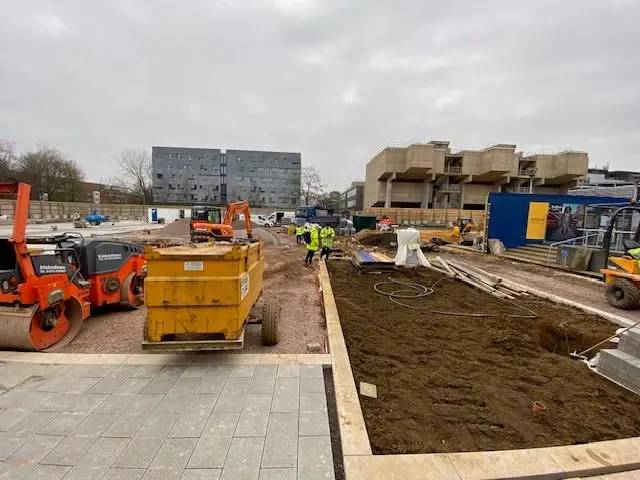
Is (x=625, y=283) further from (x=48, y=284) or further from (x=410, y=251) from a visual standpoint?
(x=48, y=284)

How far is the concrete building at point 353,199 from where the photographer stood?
80.4 meters

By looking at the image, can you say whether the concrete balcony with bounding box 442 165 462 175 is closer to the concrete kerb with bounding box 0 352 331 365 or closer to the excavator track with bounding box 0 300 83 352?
the concrete kerb with bounding box 0 352 331 365

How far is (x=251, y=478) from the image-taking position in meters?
2.31

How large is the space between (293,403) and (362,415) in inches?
28.7

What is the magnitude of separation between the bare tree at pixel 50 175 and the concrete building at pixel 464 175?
173 feet

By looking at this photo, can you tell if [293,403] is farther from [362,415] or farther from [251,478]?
[251,478]

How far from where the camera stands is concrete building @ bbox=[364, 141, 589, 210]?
54656 mm

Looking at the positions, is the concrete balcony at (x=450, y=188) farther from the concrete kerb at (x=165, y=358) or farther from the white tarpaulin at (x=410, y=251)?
the concrete kerb at (x=165, y=358)

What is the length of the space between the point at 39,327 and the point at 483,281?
32.5ft

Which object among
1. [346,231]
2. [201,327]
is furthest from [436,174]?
[201,327]

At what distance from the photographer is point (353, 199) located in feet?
282

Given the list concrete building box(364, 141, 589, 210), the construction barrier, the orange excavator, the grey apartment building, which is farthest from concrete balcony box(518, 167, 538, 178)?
the orange excavator

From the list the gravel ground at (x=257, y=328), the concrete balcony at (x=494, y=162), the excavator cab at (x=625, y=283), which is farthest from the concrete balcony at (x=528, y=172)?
the gravel ground at (x=257, y=328)

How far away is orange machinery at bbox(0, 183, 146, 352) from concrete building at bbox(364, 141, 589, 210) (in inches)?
2085
